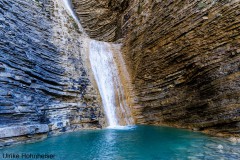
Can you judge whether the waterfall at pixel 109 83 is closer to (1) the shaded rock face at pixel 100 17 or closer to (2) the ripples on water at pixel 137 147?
(2) the ripples on water at pixel 137 147

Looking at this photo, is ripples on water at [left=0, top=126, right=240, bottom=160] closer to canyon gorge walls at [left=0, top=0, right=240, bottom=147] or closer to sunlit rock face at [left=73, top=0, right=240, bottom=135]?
canyon gorge walls at [left=0, top=0, right=240, bottom=147]

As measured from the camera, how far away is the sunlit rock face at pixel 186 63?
7.68m

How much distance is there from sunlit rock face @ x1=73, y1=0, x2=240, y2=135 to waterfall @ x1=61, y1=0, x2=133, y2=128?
85 cm

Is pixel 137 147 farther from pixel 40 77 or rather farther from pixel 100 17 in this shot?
pixel 100 17

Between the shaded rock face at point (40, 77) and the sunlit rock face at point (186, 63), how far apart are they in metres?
3.22

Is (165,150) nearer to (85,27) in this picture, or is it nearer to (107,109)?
(107,109)

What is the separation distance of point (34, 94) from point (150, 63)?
6540mm

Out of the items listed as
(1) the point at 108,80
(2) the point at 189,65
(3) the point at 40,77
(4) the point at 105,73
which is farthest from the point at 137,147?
(4) the point at 105,73

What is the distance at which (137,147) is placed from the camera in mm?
6609

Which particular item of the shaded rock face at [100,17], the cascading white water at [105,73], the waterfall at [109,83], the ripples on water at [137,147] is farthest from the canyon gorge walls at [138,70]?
the shaded rock face at [100,17]

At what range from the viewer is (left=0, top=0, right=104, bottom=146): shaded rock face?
7.33 m

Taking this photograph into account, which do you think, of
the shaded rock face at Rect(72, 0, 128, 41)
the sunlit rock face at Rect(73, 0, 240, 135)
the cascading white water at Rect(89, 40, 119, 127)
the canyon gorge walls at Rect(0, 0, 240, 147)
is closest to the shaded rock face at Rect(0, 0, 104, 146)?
the canyon gorge walls at Rect(0, 0, 240, 147)

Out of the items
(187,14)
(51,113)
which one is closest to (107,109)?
(51,113)

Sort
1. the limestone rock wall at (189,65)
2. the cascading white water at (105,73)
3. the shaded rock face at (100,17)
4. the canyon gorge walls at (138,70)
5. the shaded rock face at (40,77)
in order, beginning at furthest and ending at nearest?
the shaded rock face at (100,17) → the cascading white water at (105,73) → the limestone rock wall at (189,65) → the canyon gorge walls at (138,70) → the shaded rock face at (40,77)
